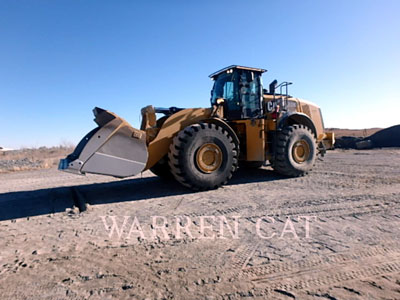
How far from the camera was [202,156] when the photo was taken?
5.54 meters

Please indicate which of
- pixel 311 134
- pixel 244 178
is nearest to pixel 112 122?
pixel 244 178

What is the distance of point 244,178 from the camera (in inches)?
280

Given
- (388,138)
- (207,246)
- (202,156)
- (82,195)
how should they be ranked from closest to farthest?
1. (207,246)
2. (202,156)
3. (82,195)
4. (388,138)

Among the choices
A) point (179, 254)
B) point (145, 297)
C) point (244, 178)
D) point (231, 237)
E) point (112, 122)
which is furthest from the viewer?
point (244, 178)

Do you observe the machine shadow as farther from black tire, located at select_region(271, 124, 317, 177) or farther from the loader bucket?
the loader bucket

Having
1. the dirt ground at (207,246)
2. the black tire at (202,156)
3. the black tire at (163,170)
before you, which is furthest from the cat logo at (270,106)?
the black tire at (163,170)

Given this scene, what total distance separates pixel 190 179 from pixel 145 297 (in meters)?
3.34

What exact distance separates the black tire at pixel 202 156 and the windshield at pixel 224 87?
5.25 ft

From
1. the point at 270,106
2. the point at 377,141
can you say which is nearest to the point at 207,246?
the point at 270,106

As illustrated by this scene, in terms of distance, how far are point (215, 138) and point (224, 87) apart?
87.1 inches

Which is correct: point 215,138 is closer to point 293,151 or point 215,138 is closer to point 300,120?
point 293,151

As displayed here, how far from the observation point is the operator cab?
6906 millimetres

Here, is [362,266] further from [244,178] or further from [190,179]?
[244,178]

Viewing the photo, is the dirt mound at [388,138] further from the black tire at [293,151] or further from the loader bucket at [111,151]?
the loader bucket at [111,151]
